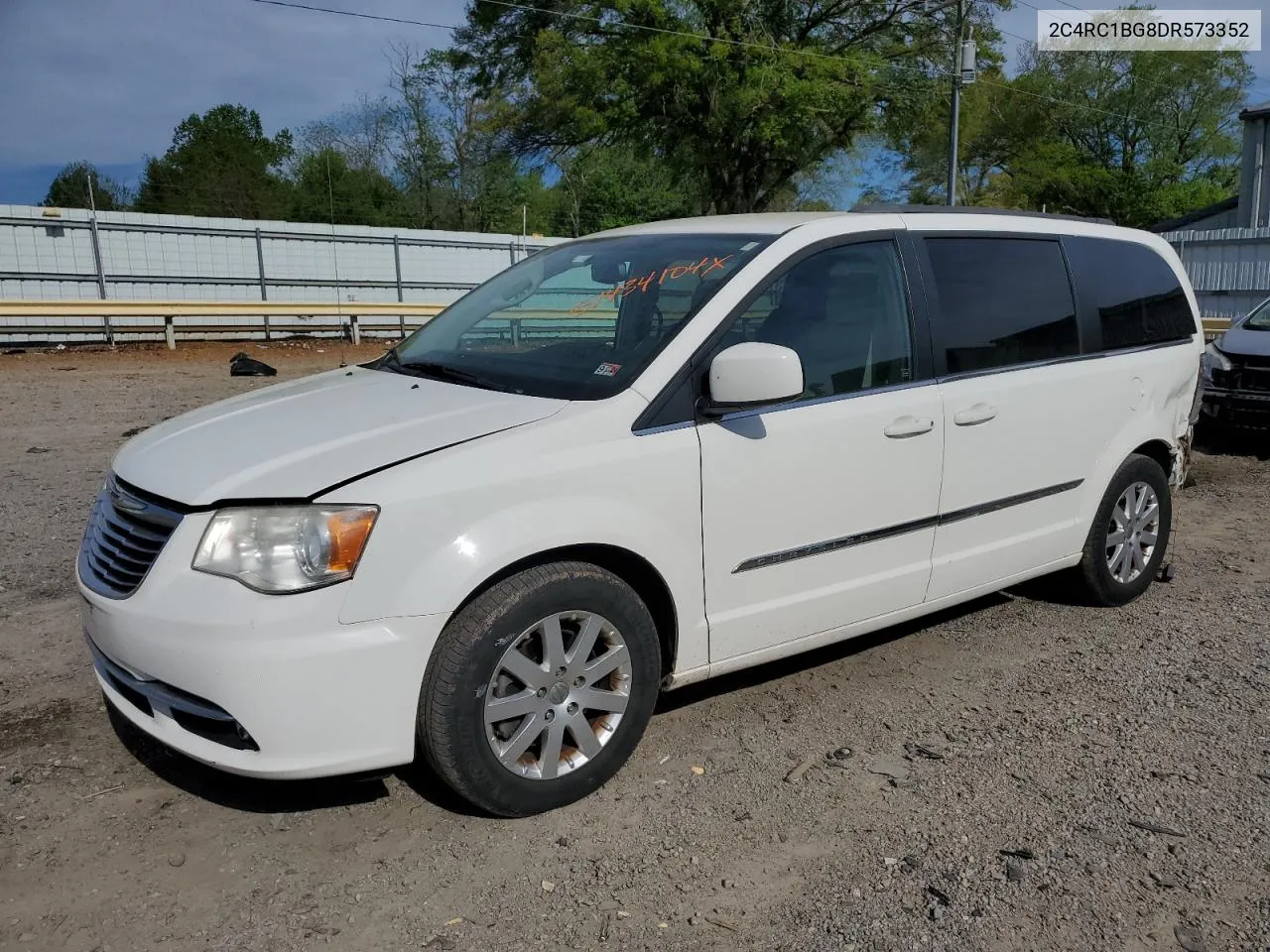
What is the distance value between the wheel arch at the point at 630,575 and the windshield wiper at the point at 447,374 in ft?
2.02

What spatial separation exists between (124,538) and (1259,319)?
34.0 feet

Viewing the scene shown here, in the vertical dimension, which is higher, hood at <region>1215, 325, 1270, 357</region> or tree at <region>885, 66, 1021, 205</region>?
tree at <region>885, 66, 1021, 205</region>

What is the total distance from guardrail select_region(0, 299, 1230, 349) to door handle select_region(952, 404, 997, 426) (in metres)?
12.0

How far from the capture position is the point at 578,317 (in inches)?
148

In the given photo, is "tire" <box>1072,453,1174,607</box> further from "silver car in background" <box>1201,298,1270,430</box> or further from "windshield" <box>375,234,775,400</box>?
"silver car in background" <box>1201,298,1270,430</box>

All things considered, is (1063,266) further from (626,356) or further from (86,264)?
(86,264)

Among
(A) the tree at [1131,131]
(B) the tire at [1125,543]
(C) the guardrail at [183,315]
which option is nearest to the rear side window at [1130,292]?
(B) the tire at [1125,543]

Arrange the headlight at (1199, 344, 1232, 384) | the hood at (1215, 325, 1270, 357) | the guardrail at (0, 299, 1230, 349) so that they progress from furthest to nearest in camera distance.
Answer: the guardrail at (0, 299, 1230, 349) < the headlight at (1199, 344, 1232, 384) < the hood at (1215, 325, 1270, 357)

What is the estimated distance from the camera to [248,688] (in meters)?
2.65

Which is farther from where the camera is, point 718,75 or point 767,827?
point 718,75

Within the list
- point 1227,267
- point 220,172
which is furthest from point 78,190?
point 1227,267

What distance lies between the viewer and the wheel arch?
290cm

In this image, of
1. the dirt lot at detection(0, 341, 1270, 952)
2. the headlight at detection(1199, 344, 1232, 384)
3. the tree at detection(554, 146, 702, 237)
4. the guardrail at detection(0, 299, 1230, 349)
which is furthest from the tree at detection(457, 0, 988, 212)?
the dirt lot at detection(0, 341, 1270, 952)

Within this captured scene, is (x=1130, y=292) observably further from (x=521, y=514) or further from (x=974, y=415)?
(x=521, y=514)
